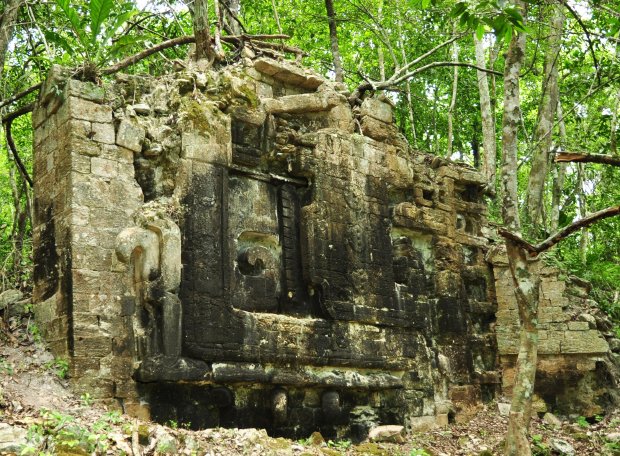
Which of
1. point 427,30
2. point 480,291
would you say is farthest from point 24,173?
point 427,30

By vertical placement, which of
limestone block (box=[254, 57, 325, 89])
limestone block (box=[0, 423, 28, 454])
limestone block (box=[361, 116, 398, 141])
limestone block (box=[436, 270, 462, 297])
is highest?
limestone block (box=[254, 57, 325, 89])

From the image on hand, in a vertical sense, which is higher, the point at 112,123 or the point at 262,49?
the point at 262,49

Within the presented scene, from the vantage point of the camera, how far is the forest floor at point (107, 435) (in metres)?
6.31

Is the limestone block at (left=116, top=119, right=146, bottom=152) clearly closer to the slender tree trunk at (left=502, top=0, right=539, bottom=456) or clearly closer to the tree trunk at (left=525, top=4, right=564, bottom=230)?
the slender tree trunk at (left=502, top=0, right=539, bottom=456)

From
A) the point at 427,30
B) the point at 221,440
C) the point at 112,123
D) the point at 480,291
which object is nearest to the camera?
the point at 221,440

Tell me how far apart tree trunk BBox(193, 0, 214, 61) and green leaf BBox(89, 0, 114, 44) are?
1530 millimetres

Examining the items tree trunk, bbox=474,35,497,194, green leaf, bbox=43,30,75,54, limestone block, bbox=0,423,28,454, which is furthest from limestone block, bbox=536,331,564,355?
limestone block, bbox=0,423,28,454

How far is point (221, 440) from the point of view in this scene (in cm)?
732

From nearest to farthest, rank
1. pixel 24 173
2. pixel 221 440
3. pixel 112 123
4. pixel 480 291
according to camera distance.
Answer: pixel 221 440 < pixel 112 123 < pixel 24 173 < pixel 480 291

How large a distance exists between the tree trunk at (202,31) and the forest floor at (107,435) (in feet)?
12.7

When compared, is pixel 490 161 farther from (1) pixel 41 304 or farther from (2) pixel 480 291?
(1) pixel 41 304

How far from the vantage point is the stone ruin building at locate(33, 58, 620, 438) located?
7.98 m

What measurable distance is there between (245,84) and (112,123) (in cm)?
173

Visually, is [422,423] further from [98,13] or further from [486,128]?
[486,128]
